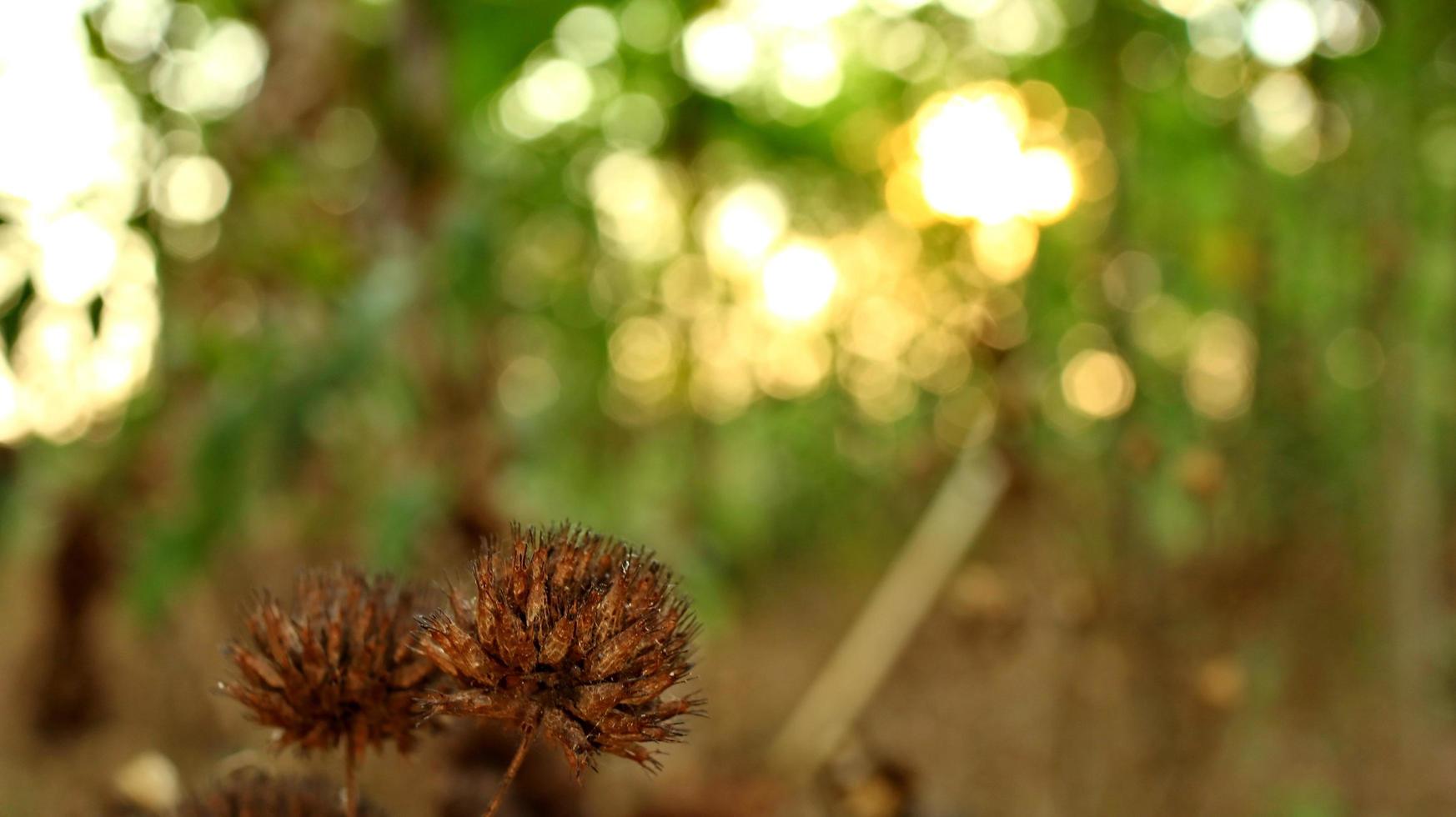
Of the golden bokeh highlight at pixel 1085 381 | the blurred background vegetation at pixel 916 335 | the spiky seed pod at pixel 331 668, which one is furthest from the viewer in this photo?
the golden bokeh highlight at pixel 1085 381

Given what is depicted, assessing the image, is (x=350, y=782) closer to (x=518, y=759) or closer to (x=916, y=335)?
(x=518, y=759)

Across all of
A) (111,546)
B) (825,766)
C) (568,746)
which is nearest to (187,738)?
(111,546)

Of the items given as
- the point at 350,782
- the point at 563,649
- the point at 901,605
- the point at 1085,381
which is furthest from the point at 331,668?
the point at 1085,381

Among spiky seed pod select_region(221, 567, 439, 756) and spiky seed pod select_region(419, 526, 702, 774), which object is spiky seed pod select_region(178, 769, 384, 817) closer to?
spiky seed pod select_region(221, 567, 439, 756)

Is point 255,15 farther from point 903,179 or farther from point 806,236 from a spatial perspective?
point 806,236

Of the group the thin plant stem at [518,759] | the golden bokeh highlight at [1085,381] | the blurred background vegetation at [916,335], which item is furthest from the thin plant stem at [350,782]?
the golden bokeh highlight at [1085,381]

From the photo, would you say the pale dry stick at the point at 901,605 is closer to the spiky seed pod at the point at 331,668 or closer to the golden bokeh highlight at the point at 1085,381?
the spiky seed pod at the point at 331,668
